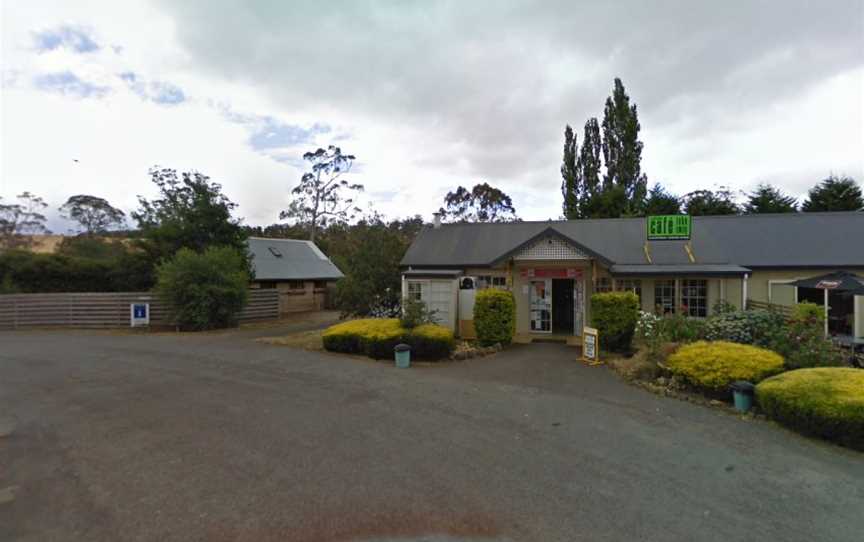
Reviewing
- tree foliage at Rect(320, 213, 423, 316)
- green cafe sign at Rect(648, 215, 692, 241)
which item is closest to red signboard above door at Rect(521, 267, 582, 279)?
green cafe sign at Rect(648, 215, 692, 241)

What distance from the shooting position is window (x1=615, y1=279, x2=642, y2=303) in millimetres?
14516

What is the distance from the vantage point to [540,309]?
1491cm

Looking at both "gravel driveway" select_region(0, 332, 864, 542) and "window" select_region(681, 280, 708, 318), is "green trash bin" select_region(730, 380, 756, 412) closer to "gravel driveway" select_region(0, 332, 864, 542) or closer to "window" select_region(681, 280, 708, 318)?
"gravel driveway" select_region(0, 332, 864, 542)

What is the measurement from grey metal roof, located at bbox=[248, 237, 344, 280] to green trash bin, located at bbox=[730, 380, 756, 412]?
2227 centimetres

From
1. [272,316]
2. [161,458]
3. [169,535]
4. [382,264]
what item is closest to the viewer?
[169,535]

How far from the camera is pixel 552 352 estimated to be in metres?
12.1

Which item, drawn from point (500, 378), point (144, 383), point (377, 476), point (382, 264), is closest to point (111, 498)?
point (377, 476)

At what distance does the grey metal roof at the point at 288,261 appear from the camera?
2498cm

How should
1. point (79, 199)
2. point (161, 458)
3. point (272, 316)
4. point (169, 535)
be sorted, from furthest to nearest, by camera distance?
point (79, 199), point (272, 316), point (161, 458), point (169, 535)

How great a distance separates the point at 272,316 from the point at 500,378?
53.6ft

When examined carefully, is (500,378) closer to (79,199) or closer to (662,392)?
(662,392)

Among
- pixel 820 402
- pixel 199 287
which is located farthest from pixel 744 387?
pixel 199 287

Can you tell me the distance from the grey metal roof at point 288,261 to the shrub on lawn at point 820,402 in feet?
74.8

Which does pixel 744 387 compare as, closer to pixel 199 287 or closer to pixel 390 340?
pixel 390 340
